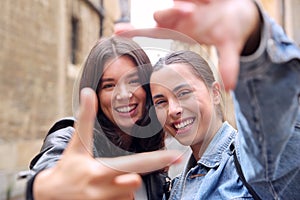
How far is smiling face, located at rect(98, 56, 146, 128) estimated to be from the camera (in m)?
0.67

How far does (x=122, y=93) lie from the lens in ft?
2.23

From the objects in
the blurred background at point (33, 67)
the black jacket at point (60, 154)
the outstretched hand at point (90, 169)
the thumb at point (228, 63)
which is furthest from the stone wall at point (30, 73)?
the thumb at point (228, 63)

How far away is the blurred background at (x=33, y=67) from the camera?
15.3 ft

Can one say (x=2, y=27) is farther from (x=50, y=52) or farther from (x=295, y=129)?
(x=295, y=129)

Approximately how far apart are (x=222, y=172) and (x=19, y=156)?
14.1ft

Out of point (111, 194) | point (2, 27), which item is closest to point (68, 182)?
point (111, 194)

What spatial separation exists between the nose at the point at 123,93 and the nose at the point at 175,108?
90 millimetres

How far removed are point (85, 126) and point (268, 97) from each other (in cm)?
21

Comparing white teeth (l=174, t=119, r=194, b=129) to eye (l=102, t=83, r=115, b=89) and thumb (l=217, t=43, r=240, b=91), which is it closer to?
eye (l=102, t=83, r=115, b=89)

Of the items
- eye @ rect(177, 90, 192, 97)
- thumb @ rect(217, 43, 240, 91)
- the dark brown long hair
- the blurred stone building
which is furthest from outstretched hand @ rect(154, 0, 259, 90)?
the blurred stone building

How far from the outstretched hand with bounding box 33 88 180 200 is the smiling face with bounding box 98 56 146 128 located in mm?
116

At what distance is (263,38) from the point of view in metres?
0.53

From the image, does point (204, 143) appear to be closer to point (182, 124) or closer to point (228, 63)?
point (182, 124)

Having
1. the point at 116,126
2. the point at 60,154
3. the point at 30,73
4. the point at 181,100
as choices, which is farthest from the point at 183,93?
the point at 30,73
